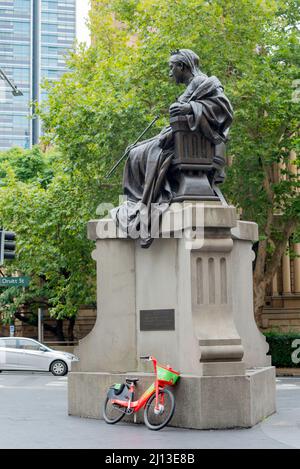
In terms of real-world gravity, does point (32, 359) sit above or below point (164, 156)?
below

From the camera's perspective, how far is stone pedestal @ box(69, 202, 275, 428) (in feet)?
34.0

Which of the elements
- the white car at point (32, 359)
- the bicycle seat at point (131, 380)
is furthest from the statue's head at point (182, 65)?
the white car at point (32, 359)

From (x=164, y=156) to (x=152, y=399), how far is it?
361 cm

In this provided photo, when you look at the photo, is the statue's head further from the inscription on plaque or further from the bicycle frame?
the bicycle frame

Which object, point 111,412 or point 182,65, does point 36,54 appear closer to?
point 182,65

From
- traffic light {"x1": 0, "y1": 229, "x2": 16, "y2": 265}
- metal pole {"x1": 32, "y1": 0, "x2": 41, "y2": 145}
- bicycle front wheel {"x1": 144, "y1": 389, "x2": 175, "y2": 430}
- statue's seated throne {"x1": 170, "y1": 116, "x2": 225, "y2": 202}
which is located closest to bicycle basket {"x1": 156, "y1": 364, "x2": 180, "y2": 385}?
Answer: bicycle front wheel {"x1": 144, "y1": 389, "x2": 175, "y2": 430}

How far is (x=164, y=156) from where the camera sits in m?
11.5

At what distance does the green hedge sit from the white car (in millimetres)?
8223

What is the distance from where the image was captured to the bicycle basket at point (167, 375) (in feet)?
33.6

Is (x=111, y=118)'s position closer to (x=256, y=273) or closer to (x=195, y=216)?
(x=256, y=273)

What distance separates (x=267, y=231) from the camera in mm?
29203

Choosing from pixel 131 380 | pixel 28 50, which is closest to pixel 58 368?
A: pixel 131 380

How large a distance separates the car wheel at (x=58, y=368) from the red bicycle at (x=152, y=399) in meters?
18.5
